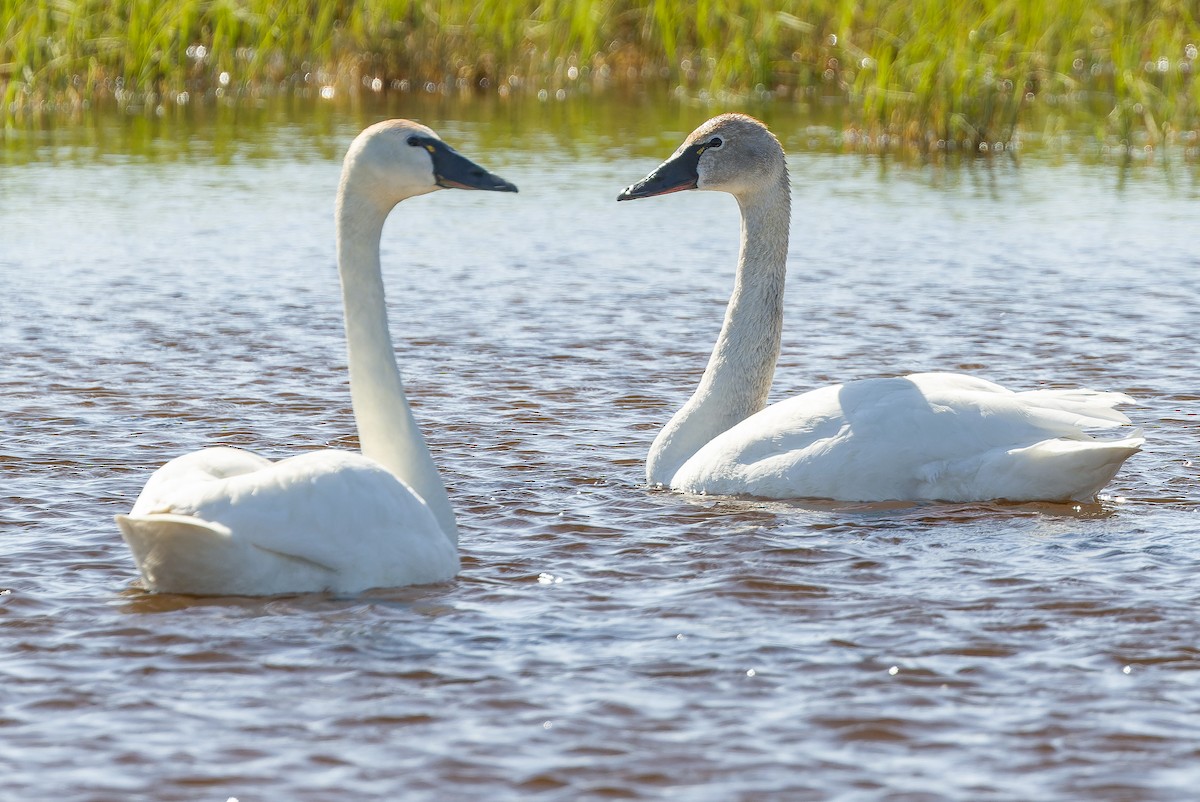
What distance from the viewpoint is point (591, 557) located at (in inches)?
243

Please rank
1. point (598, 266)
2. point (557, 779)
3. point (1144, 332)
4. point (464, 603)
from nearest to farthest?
point (557, 779) → point (464, 603) → point (1144, 332) → point (598, 266)

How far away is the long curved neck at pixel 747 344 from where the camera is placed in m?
7.54

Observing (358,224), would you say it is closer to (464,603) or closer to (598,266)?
(464,603)

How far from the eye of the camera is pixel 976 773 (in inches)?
168

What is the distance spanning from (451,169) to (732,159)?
2.22m

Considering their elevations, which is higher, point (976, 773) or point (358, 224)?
→ point (358, 224)

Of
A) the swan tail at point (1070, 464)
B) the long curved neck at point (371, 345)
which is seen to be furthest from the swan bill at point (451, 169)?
the swan tail at point (1070, 464)

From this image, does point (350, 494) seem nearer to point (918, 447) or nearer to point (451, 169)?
point (451, 169)

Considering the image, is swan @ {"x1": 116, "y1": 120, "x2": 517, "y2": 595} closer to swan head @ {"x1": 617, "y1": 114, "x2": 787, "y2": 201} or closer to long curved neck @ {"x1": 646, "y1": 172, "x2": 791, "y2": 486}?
long curved neck @ {"x1": 646, "y1": 172, "x2": 791, "y2": 486}

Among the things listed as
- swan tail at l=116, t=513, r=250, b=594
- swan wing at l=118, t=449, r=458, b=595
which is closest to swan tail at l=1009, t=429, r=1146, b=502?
swan wing at l=118, t=449, r=458, b=595

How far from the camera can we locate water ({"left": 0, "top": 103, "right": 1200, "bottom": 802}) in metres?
4.39

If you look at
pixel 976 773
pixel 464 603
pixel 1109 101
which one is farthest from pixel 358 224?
pixel 1109 101

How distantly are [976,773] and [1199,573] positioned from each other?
191 centimetres

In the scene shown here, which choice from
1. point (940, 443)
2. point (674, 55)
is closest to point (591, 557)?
point (940, 443)
